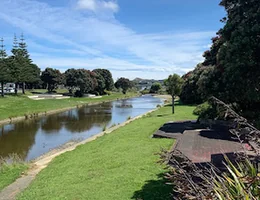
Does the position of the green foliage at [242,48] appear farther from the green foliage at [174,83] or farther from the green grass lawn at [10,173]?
the green foliage at [174,83]

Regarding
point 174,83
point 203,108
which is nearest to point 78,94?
point 174,83

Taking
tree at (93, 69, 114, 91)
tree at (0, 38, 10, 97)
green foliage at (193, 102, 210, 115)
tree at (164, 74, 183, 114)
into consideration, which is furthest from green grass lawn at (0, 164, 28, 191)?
tree at (93, 69, 114, 91)

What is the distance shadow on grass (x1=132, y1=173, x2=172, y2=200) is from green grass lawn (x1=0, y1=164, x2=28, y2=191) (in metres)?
3.83

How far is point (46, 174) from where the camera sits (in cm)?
827

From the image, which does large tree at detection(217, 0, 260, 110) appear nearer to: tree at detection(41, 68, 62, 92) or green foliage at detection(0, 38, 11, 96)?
green foliage at detection(0, 38, 11, 96)

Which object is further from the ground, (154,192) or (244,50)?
(244,50)

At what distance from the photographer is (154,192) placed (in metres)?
5.86

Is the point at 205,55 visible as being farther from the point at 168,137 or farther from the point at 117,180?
the point at 117,180

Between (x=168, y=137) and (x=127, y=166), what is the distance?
14.9 feet

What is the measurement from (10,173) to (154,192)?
5.07 m

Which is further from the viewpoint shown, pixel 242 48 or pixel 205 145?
pixel 205 145

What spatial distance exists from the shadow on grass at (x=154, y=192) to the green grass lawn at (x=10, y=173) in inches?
151

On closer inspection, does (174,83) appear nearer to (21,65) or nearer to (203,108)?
(203,108)

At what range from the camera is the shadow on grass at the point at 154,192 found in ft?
18.4
